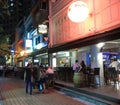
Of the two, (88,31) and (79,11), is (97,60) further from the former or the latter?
(79,11)

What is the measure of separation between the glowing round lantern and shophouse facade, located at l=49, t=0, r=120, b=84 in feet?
2.05

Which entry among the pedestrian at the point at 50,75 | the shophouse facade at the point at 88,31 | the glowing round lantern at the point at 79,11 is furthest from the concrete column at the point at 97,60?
the pedestrian at the point at 50,75

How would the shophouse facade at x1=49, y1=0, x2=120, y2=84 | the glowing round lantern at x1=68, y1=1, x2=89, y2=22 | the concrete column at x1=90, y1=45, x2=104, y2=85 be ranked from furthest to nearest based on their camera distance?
the concrete column at x1=90, y1=45, x2=104, y2=85 < the glowing round lantern at x1=68, y1=1, x2=89, y2=22 < the shophouse facade at x1=49, y1=0, x2=120, y2=84

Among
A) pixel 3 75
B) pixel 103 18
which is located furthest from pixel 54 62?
pixel 3 75

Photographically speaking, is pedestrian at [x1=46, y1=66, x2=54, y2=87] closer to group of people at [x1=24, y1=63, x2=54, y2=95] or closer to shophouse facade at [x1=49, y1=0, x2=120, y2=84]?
group of people at [x1=24, y1=63, x2=54, y2=95]

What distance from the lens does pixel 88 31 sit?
49.8 ft

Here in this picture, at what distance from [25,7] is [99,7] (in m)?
32.3

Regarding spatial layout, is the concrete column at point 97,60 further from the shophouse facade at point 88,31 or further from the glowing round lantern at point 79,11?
the glowing round lantern at point 79,11

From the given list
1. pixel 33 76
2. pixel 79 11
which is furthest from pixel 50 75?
pixel 79 11

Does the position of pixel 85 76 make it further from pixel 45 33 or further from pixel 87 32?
pixel 45 33

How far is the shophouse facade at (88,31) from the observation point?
40.1 ft

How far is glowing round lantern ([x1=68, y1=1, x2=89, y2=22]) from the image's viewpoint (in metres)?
13.9

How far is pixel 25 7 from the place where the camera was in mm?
44219

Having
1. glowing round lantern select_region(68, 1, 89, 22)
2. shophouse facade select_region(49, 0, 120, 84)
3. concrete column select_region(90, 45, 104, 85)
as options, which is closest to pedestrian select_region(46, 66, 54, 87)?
shophouse facade select_region(49, 0, 120, 84)
